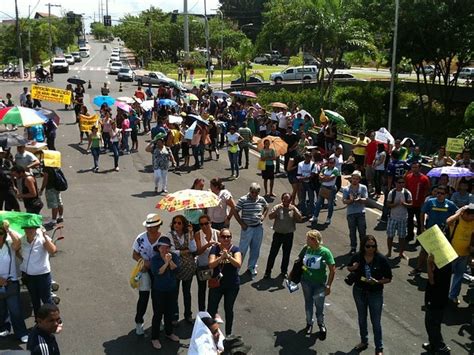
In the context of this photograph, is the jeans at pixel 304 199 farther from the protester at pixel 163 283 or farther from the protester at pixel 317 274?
the protester at pixel 163 283

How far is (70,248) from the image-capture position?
10961mm

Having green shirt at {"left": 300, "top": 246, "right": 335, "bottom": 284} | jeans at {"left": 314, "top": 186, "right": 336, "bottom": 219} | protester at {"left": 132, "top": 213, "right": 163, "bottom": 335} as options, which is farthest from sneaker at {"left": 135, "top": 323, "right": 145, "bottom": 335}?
jeans at {"left": 314, "top": 186, "right": 336, "bottom": 219}

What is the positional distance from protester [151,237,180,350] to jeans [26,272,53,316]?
1.49 m

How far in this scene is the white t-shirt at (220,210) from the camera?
9.67 meters

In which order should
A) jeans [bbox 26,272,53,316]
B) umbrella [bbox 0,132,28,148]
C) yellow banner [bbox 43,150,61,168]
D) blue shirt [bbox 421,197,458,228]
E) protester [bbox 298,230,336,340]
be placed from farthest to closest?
umbrella [bbox 0,132,28,148], yellow banner [bbox 43,150,61,168], blue shirt [bbox 421,197,458,228], protester [bbox 298,230,336,340], jeans [bbox 26,272,53,316]

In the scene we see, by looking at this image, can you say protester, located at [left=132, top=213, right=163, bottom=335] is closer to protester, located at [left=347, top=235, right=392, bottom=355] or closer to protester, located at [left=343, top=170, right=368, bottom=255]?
protester, located at [left=347, top=235, right=392, bottom=355]

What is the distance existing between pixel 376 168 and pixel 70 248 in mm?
8097

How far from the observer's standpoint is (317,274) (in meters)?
7.59

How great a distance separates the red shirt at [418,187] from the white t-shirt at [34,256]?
24.2 feet

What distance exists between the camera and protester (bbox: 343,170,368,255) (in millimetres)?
10656

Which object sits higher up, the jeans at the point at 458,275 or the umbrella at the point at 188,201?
the umbrella at the point at 188,201

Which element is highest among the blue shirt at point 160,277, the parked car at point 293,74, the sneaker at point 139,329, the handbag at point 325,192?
the parked car at point 293,74

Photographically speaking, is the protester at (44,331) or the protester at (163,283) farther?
the protester at (163,283)

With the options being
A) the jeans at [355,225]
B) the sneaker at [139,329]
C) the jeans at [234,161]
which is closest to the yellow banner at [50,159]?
the sneaker at [139,329]
